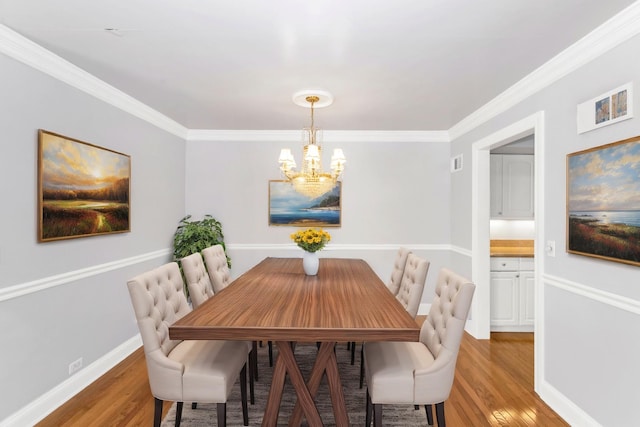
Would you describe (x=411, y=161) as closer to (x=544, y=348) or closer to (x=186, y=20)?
(x=544, y=348)

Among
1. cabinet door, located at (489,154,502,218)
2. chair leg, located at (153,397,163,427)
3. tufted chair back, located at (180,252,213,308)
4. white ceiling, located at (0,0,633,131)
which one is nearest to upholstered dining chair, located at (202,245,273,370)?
tufted chair back, located at (180,252,213,308)

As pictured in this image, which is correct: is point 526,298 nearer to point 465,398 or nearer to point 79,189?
point 465,398

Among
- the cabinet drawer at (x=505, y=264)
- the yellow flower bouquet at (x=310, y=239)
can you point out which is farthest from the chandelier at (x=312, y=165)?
the cabinet drawer at (x=505, y=264)

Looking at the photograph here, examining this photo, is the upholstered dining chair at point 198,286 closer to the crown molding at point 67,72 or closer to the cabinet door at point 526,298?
the crown molding at point 67,72

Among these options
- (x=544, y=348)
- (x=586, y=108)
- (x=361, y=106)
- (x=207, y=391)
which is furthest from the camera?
(x=361, y=106)

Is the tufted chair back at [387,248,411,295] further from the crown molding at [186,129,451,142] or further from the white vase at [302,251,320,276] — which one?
the crown molding at [186,129,451,142]

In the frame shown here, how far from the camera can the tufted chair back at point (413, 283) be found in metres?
2.66

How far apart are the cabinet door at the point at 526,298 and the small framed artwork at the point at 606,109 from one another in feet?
7.27

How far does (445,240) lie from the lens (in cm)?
484

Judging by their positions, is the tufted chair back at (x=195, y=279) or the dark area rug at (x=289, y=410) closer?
the dark area rug at (x=289, y=410)

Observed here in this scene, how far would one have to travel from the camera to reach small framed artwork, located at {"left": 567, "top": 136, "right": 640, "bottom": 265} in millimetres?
1927

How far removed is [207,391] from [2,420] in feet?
4.33

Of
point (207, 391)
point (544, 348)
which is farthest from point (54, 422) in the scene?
point (544, 348)

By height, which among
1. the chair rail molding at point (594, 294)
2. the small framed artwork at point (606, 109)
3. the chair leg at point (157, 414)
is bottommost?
the chair leg at point (157, 414)
